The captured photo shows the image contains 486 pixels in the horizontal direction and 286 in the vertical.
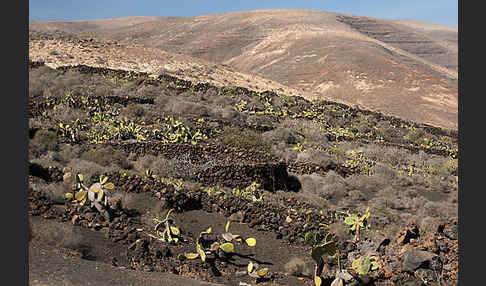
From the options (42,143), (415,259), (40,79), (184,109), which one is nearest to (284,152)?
(184,109)

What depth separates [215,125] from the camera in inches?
730

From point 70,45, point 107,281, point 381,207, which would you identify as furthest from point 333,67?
point 107,281

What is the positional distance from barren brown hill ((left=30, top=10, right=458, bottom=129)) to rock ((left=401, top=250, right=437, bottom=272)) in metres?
29.3

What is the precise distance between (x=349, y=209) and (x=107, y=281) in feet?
26.8

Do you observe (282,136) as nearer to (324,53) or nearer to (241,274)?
(241,274)

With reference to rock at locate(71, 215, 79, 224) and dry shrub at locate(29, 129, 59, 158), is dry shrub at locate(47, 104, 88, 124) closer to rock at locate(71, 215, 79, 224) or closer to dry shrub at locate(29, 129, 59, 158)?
dry shrub at locate(29, 129, 59, 158)

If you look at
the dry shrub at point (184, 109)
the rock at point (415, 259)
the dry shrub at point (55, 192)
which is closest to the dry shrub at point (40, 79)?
the dry shrub at point (184, 109)

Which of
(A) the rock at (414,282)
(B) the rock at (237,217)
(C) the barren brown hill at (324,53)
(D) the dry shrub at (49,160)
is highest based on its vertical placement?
(C) the barren brown hill at (324,53)

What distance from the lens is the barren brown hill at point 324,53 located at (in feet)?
138

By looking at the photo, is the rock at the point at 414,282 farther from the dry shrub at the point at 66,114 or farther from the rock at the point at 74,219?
the dry shrub at the point at 66,114

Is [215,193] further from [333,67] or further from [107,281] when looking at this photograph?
[333,67]

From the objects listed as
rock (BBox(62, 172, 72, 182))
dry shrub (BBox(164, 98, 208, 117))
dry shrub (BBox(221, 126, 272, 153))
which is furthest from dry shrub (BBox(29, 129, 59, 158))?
dry shrub (BBox(164, 98, 208, 117))

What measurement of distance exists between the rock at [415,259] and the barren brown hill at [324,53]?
29.3 m

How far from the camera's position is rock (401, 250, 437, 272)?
6.58 meters
